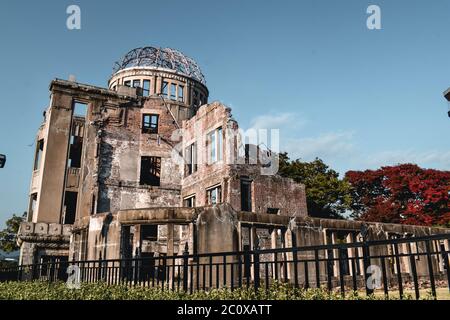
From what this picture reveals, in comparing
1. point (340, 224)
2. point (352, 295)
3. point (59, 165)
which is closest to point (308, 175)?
point (340, 224)

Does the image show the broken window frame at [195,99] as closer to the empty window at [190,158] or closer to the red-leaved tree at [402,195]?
the empty window at [190,158]

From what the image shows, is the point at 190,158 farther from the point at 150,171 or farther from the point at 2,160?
the point at 2,160

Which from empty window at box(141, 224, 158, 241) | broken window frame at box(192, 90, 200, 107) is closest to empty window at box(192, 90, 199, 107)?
broken window frame at box(192, 90, 200, 107)

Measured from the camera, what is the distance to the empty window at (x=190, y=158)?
26.8 meters

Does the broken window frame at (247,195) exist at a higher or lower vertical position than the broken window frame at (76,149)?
lower

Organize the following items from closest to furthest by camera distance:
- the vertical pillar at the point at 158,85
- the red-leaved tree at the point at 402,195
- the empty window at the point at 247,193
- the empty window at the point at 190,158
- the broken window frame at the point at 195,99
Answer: the empty window at the point at 247,193 → the empty window at the point at 190,158 → the vertical pillar at the point at 158,85 → the red-leaved tree at the point at 402,195 → the broken window frame at the point at 195,99

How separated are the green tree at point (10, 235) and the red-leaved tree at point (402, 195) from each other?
97.7 feet

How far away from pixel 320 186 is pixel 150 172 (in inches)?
566

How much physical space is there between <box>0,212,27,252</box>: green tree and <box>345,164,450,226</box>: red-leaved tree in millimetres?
29767

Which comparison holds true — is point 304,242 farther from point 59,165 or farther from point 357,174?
point 357,174

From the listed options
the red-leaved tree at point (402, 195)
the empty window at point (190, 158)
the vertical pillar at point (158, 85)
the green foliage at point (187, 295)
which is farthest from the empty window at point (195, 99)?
the green foliage at point (187, 295)
